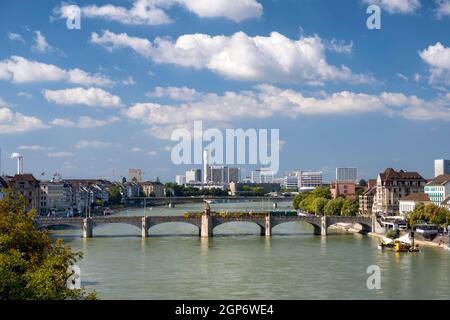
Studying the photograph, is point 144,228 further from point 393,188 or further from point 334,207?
point 393,188

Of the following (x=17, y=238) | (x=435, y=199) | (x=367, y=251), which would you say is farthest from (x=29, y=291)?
(x=435, y=199)

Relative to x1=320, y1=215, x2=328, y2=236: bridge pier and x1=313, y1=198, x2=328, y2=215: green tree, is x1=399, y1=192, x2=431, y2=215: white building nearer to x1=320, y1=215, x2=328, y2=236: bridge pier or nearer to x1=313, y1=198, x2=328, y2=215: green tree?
x1=320, y1=215, x2=328, y2=236: bridge pier

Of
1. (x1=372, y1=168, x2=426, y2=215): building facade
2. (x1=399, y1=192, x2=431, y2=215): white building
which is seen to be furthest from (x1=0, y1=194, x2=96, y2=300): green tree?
(x1=372, y1=168, x2=426, y2=215): building facade

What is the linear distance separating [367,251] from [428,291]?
9459 millimetres

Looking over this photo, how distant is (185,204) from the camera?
85.1 m

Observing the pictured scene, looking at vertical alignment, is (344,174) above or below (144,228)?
above

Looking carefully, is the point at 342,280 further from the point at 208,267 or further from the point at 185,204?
the point at 185,204

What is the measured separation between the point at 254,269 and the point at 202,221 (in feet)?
43.1

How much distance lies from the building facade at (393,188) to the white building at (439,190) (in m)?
1.87

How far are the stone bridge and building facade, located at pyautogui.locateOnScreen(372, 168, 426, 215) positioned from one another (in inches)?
314

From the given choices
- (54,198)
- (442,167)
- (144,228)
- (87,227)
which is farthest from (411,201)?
(54,198)

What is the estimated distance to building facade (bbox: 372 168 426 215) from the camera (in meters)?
42.6

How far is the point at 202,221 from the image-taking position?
33.4m

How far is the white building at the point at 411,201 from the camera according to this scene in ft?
127
